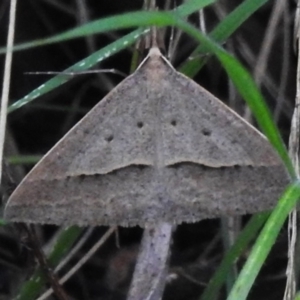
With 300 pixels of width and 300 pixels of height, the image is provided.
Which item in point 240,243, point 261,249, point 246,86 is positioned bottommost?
point 261,249

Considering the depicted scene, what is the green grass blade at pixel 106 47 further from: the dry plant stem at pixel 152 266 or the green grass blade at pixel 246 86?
the dry plant stem at pixel 152 266

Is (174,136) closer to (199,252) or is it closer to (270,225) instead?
(270,225)

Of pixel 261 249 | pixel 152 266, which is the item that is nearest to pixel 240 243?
pixel 152 266

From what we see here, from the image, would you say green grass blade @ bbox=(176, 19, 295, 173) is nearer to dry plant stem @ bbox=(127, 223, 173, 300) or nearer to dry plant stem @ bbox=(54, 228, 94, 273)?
dry plant stem @ bbox=(127, 223, 173, 300)

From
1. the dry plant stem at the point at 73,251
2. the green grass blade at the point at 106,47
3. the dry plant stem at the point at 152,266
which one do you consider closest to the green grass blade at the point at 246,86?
the green grass blade at the point at 106,47

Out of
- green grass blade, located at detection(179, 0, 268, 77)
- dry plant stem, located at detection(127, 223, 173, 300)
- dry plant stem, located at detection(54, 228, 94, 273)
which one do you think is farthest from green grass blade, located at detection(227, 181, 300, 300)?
dry plant stem, located at detection(54, 228, 94, 273)

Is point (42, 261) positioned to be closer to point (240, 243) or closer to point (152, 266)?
point (152, 266)

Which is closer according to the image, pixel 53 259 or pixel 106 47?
pixel 106 47

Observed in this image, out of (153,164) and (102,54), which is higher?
(102,54)
